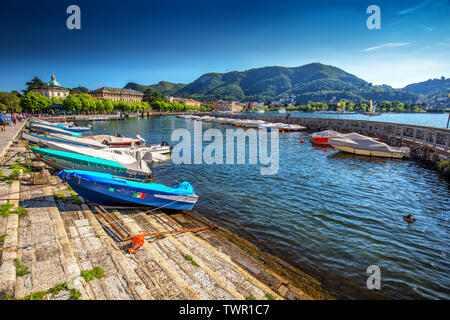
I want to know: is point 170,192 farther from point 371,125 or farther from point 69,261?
point 371,125

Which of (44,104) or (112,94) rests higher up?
(112,94)

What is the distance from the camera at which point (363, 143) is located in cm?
2658

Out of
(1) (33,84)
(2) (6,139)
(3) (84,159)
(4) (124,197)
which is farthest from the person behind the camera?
(1) (33,84)

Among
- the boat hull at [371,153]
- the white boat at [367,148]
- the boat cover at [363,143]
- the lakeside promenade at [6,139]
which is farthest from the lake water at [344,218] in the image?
the lakeside promenade at [6,139]

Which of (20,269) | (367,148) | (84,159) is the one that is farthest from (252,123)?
(20,269)

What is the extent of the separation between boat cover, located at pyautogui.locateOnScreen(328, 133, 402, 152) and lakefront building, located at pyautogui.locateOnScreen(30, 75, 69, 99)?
7075 inches

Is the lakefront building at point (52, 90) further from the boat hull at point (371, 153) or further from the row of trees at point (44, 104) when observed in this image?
the boat hull at point (371, 153)

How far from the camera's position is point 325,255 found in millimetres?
8617

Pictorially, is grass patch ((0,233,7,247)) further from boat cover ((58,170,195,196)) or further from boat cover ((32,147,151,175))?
boat cover ((32,147,151,175))

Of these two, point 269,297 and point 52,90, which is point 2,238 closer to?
point 269,297

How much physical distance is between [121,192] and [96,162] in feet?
16.8

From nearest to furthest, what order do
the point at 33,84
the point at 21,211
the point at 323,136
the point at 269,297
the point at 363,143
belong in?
the point at 269,297 → the point at 21,211 → the point at 363,143 → the point at 323,136 → the point at 33,84
